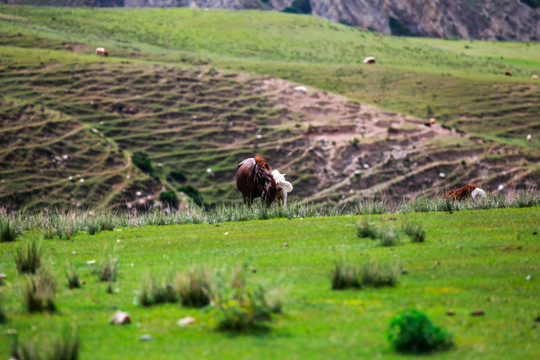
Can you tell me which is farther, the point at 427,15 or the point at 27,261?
the point at 427,15

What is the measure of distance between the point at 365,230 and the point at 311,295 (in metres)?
4.21

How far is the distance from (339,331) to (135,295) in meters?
2.90

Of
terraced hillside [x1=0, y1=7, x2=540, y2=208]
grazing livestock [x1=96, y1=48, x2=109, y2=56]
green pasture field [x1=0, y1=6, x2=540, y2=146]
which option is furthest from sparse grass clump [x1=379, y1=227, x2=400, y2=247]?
grazing livestock [x1=96, y1=48, x2=109, y2=56]

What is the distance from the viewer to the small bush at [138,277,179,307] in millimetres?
7820

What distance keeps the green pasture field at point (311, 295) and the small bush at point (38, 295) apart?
155mm

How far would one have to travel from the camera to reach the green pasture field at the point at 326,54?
199 ft

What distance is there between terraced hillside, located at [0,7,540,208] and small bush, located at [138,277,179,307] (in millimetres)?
31009

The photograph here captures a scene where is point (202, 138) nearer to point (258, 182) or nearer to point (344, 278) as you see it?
point (258, 182)

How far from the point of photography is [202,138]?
49.4 metres

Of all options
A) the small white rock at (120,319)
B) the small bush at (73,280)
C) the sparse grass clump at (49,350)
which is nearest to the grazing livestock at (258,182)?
the small bush at (73,280)

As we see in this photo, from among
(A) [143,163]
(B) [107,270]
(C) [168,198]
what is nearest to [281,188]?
(B) [107,270]

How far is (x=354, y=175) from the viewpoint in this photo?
147 ft

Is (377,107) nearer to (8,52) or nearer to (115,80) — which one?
(115,80)

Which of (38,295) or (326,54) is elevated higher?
(38,295)
